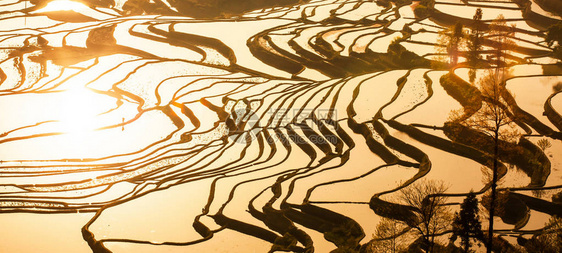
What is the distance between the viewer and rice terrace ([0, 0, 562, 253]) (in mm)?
11148

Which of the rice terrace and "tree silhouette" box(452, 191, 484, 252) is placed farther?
the rice terrace


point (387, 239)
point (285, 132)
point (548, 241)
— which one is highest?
point (285, 132)

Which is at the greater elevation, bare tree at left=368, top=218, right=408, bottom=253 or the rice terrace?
the rice terrace

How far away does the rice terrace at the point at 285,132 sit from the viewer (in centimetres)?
1115

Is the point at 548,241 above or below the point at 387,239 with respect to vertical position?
above

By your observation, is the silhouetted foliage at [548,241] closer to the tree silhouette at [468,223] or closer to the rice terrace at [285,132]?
the rice terrace at [285,132]

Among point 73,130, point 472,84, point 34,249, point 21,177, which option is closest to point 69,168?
point 21,177

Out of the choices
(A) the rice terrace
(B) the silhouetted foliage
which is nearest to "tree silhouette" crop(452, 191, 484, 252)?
(A) the rice terrace

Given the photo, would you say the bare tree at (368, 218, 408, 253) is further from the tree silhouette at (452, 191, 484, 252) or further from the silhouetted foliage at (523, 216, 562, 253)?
the silhouetted foliage at (523, 216, 562, 253)

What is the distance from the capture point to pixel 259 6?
105 ft

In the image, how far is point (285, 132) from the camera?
16.5 meters

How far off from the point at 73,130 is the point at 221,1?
1585 cm

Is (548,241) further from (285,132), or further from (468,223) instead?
(285,132)

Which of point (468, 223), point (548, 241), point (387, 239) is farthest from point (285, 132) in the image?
point (548, 241)
